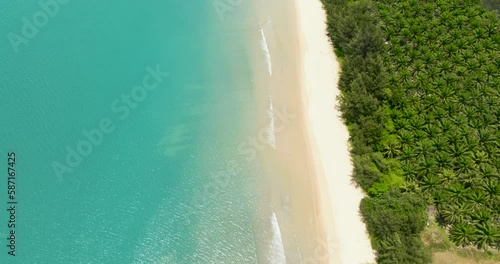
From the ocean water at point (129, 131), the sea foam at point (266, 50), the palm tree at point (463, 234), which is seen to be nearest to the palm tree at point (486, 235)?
the palm tree at point (463, 234)

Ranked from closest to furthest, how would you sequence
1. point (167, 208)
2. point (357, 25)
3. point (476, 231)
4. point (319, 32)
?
1. point (476, 231)
2. point (167, 208)
3. point (357, 25)
4. point (319, 32)

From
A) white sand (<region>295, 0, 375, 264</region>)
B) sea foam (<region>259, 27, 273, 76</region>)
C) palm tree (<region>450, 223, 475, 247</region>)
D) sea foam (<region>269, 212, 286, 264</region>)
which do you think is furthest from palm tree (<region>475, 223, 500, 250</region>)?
sea foam (<region>259, 27, 273, 76</region>)

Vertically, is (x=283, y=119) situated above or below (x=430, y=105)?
above

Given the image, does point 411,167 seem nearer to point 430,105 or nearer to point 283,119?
point 430,105

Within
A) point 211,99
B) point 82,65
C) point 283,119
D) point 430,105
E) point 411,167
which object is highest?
point 82,65

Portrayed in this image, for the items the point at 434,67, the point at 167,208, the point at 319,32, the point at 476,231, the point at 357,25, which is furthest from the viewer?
the point at 319,32

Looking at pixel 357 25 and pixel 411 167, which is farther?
pixel 357 25

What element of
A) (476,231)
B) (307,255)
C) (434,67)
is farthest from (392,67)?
(307,255)
